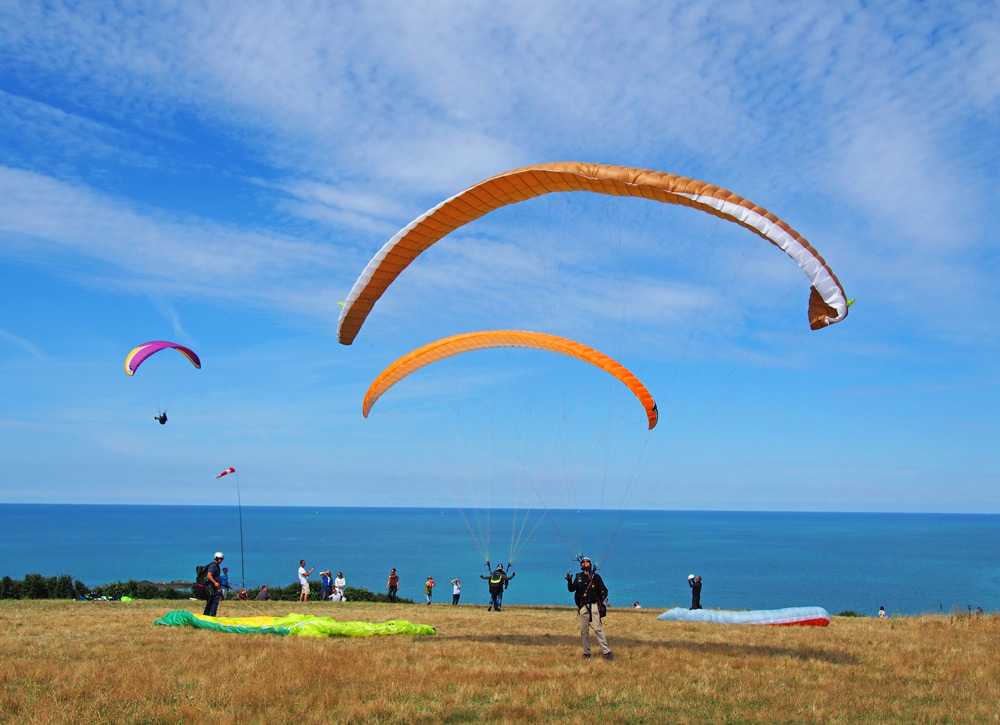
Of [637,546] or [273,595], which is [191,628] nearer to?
[273,595]

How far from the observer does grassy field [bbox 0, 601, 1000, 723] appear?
7.15 metres

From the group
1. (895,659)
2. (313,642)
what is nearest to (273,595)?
(313,642)

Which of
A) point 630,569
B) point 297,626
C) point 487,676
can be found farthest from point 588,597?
point 630,569

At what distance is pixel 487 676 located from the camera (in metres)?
8.60

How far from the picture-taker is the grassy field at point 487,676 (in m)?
7.15

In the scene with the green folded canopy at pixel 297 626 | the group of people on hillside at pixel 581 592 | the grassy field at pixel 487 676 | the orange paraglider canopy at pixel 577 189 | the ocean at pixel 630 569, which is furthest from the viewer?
the ocean at pixel 630 569

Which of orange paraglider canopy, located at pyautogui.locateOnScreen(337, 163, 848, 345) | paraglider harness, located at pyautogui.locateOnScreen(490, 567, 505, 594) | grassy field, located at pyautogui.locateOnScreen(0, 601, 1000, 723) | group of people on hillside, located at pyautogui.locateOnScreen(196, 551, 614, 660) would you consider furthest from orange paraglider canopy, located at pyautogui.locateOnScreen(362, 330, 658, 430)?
paraglider harness, located at pyautogui.locateOnScreen(490, 567, 505, 594)

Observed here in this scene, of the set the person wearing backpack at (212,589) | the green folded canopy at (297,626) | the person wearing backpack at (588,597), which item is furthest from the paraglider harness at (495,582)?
the person wearing backpack at (588,597)

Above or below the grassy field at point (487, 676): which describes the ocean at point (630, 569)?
below

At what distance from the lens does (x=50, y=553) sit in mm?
109625

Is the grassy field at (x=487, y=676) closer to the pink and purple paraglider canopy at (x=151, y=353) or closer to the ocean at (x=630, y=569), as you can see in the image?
the pink and purple paraglider canopy at (x=151, y=353)

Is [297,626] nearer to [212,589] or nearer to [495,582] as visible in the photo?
[212,589]

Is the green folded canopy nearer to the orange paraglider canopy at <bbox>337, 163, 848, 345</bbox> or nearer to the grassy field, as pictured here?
the grassy field

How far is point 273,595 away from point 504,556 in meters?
121
